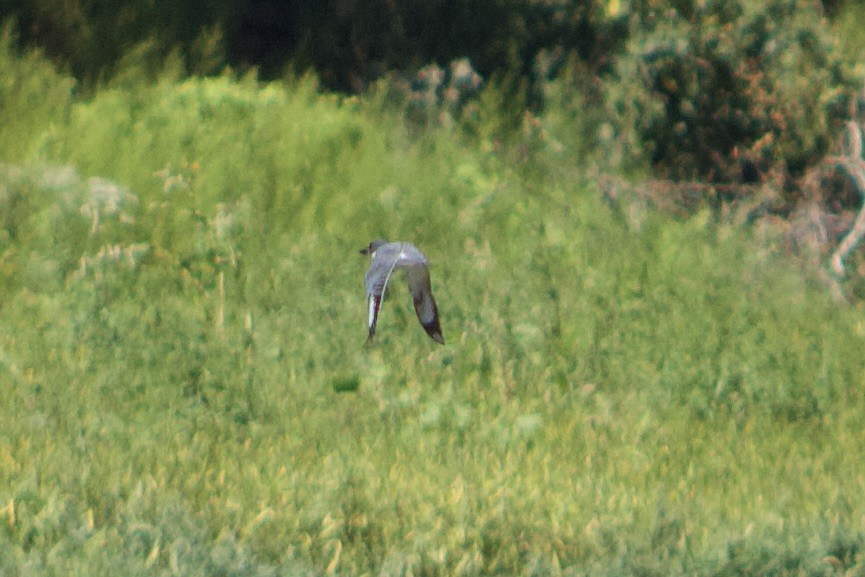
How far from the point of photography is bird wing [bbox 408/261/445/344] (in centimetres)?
391

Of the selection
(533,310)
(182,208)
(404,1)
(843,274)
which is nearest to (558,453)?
(533,310)

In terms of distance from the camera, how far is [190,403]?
6.31 metres

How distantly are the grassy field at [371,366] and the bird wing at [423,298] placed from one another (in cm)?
103

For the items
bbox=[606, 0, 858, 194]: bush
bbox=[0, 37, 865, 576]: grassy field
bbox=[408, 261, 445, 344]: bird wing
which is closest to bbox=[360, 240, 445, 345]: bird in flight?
bbox=[408, 261, 445, 344]: bird wing

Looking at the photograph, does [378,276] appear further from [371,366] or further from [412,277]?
[371,366]

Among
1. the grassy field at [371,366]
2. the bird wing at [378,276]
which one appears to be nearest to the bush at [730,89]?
the grassy field at [371,366]

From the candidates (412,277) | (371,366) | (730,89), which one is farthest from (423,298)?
(730,89)

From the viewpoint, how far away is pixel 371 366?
670cm

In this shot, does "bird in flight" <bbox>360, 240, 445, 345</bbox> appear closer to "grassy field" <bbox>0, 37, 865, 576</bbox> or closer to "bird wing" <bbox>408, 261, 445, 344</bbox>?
"bird wing" <bbox>408, 261, 445, 344</bbox>

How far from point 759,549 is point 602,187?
177 inches

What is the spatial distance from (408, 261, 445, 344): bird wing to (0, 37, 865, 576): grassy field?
1.03m

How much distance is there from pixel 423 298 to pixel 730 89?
20.8ft

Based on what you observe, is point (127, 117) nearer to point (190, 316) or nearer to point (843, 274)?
point (190, 316)

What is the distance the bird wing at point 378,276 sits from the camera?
3623 mm
